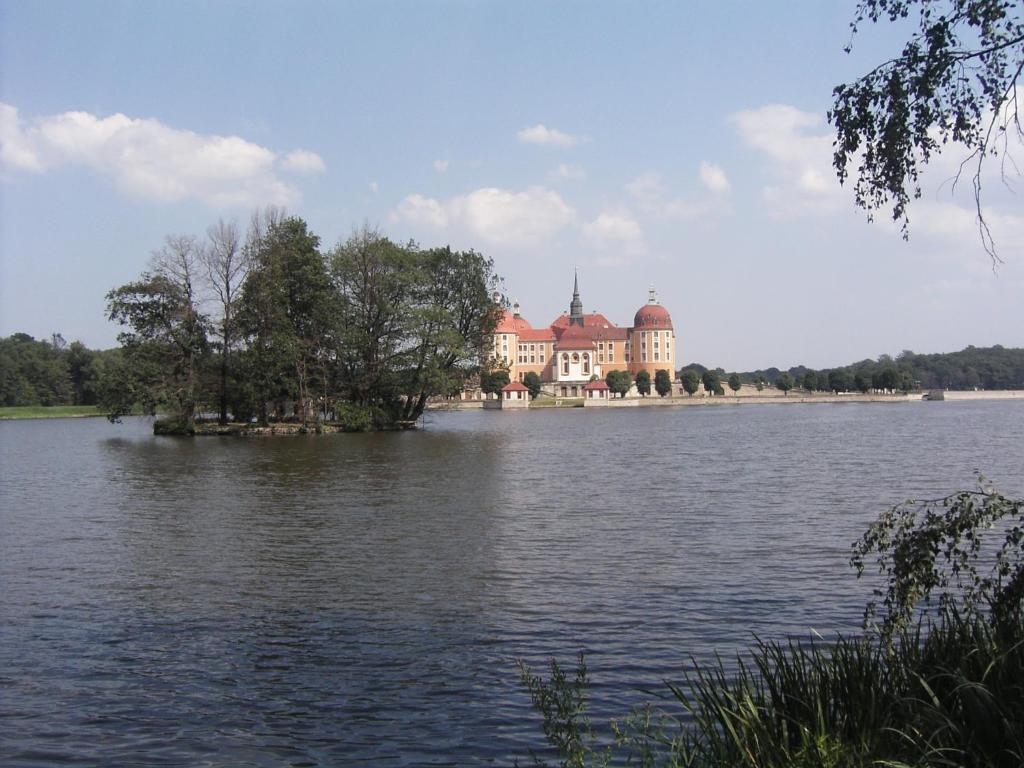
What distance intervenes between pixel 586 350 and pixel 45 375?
339ft

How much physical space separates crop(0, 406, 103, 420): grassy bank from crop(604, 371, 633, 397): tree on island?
8764 cm

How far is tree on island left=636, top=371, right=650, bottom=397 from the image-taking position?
572 ft

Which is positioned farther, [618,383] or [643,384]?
[643,384]

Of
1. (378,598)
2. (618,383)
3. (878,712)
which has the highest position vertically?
(618,383)

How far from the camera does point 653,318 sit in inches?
7657

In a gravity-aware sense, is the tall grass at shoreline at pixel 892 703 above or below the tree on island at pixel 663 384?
below

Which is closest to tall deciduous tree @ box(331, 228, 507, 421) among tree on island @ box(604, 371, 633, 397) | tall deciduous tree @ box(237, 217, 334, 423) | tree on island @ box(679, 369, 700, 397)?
tall deciduous tree @ box(237, 217, 334, 423)

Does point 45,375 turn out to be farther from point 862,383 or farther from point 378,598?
point 862,383

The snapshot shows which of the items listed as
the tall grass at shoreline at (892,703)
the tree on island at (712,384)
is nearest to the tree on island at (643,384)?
the tree on island at (712,384)

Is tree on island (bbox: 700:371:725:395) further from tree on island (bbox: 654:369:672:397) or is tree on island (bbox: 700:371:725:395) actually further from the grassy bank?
the grassy bank

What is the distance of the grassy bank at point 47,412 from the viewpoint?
109 m

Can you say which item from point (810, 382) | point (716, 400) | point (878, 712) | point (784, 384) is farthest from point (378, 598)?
point (810, 382)

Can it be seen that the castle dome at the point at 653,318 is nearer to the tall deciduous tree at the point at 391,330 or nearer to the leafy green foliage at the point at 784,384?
the leafy green foliage at the point at 784,384

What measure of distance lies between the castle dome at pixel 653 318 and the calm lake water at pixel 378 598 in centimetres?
16409
